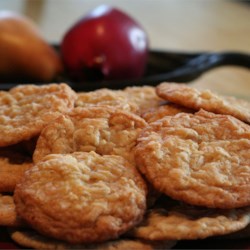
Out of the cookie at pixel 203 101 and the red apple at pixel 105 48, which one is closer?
the cookie at pixel 203 101

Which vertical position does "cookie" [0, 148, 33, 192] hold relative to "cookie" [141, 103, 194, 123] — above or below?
below

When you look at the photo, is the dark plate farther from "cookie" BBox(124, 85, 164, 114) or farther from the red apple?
the red apple

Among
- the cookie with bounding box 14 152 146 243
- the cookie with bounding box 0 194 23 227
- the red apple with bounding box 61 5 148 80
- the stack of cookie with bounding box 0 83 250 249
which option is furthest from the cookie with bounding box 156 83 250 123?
the red apple with bounding box 61 5 148 80

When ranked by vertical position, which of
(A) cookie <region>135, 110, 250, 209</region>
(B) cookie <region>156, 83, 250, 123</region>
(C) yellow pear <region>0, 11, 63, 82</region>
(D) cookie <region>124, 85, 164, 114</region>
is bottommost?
(C) yellow pear <region>0, 11, 63, 82</region>

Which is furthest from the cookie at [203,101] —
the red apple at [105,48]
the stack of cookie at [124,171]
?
the red apple at [105,48]

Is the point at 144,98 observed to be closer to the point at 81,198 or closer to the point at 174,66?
the point at 81,198

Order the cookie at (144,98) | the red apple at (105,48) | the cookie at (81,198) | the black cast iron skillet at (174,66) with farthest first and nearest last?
1. the red apple at (105,48)
2. the black cast iron skillet at (174,66)
3. the cookie at (144,98)
4. the cookie at (81,198)

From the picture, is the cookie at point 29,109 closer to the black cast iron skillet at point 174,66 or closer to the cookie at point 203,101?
the cookie at point 203,101

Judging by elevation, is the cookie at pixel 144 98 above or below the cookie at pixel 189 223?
above

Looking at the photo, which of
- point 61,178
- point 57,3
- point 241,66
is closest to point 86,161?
point 61,178
